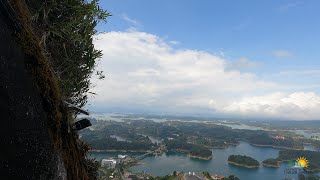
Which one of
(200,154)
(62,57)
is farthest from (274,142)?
(62,57)

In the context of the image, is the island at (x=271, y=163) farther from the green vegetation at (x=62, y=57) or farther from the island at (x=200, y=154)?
the green vegetation at (x=62, y=57)

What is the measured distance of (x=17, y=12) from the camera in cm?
180

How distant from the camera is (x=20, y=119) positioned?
1.59m

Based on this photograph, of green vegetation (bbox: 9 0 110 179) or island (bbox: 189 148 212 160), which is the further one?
island (bbox: 189 148 212 160)

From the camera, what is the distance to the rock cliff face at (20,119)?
1.50 m

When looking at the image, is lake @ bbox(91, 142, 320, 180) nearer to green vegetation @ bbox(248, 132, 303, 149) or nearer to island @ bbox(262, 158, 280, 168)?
island @ bbox(262, 158, 280, 168)

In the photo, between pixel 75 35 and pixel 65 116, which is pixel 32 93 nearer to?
pixel 65 116

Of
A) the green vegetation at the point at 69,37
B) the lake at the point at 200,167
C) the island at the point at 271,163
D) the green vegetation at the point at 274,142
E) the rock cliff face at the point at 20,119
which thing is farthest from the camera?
the green vegetation at the point at 274,142

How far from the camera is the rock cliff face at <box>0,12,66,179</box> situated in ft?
4.92

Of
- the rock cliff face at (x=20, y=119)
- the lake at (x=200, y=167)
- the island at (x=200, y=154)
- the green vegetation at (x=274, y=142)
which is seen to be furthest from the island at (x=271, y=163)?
the rock cliff face at (x=20, y=119)

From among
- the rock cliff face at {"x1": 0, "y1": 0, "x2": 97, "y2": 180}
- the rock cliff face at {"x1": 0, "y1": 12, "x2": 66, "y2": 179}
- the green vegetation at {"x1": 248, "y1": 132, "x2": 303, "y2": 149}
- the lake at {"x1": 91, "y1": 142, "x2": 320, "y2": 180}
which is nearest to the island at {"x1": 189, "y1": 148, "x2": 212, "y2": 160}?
the lake at {"x1": 91, "y1": 142, "x2": 320, "y2": 180}

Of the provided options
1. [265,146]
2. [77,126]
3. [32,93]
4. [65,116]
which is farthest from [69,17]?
[265,146]

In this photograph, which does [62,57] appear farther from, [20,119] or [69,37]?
[20,119]

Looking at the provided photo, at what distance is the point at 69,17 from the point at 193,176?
27.3 m
